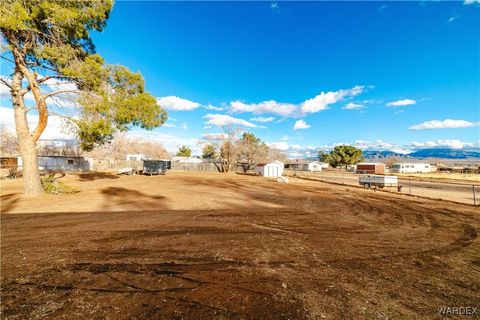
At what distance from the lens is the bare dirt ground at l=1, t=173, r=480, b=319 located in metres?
3.15

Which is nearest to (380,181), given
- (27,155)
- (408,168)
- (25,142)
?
(27,155)

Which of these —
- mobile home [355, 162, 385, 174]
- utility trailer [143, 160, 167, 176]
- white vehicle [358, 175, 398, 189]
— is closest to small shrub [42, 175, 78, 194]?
utility trailer [143, 160, 167, 176]

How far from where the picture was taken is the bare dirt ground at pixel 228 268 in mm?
3148

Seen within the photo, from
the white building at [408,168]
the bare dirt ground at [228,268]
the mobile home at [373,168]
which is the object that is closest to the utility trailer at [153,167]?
the bare dirt ground at [228,268]

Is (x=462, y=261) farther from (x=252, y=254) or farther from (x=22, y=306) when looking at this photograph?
(x=22, y=306)

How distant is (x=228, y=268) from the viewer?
4355mm

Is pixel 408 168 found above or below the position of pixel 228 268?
below

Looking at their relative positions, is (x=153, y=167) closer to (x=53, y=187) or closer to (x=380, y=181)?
(x=53, y=187)

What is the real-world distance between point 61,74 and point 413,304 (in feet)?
54.5

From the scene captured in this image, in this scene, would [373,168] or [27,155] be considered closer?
[27,155]

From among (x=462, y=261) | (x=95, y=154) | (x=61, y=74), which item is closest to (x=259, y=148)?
(x=61, y=74)

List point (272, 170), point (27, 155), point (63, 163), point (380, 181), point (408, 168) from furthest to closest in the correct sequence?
point (408, 168), point (272, 170), point (63, 163), point (380, 181), point (27, 155)

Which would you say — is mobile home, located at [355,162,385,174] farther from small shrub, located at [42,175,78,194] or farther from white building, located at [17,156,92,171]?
white building, located at [17,156,92,171]

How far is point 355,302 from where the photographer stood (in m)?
3.37
